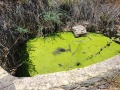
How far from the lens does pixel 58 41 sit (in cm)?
358

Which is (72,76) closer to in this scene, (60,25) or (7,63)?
(7,63)

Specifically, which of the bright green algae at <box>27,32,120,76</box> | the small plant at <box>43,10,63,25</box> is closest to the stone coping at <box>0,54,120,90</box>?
the bright green algae at <box>27,32,120,76</box>

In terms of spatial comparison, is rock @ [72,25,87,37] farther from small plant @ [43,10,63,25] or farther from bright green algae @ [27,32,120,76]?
small plant @ [43,10,63,25]

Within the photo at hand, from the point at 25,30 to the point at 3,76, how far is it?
3.68 feet

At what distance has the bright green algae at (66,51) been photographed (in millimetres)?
3193

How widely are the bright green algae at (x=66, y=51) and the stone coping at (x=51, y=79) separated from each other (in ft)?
2.16

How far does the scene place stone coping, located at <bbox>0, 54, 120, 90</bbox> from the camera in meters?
2.35

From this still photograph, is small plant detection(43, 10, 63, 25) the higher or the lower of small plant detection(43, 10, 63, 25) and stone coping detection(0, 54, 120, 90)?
the higher

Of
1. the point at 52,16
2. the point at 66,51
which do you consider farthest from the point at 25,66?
the point at 52,16

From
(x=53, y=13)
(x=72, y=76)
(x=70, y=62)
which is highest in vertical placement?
(x=53, y=13)

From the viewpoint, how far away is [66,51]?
341 centimetres

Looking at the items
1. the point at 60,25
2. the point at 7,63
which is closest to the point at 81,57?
the point at 60,25

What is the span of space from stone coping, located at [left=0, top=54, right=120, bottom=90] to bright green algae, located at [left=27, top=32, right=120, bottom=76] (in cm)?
66

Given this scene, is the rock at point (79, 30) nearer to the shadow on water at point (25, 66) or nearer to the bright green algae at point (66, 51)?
the bright green algae at point (66, 51)
